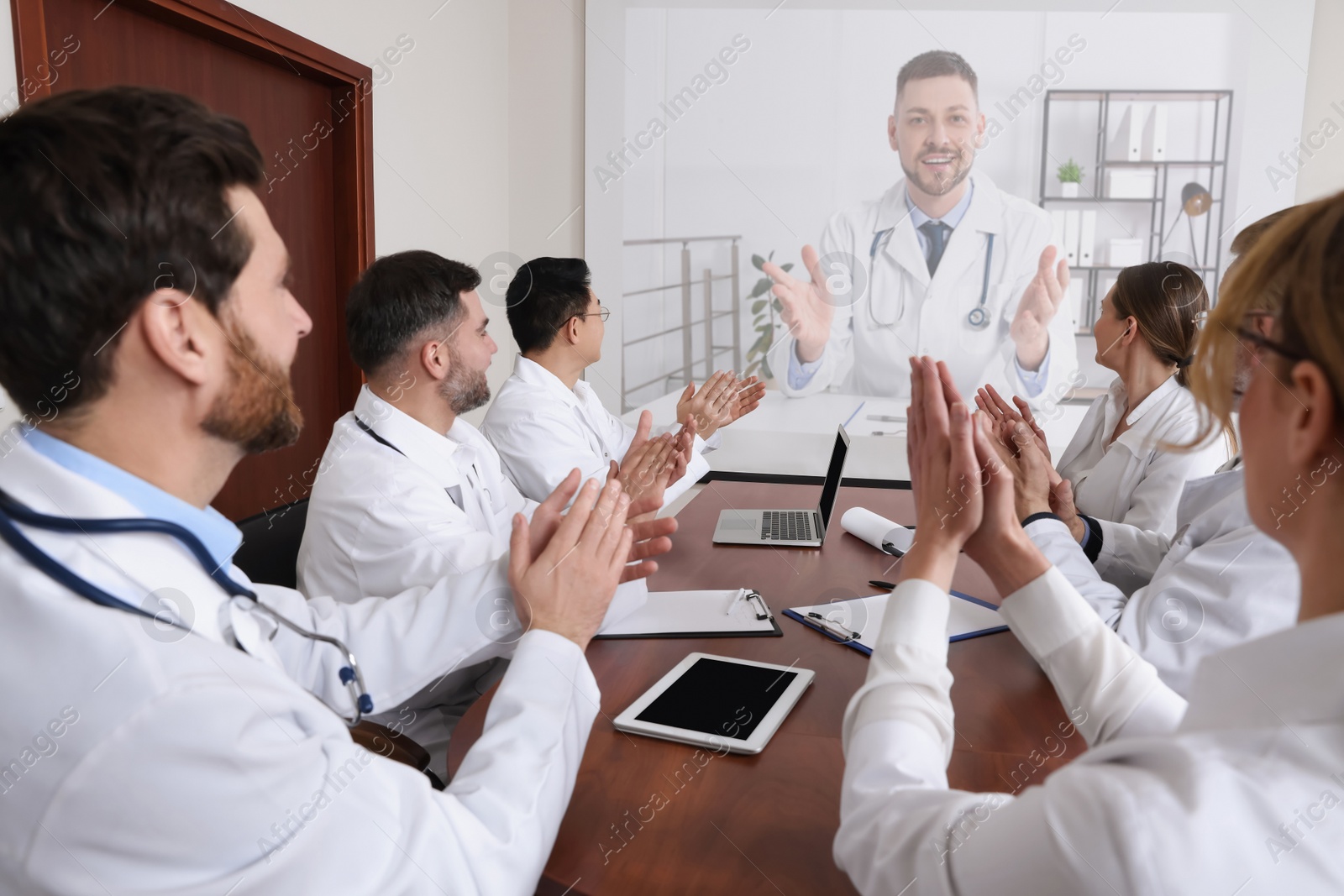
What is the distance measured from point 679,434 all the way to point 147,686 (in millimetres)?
1451

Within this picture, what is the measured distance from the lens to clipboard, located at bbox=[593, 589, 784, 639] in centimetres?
150

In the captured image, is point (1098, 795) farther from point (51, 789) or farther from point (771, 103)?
point (771, 103)

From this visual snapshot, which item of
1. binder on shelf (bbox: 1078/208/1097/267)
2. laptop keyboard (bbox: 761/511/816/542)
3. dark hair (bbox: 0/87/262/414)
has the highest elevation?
binder on shelf (bbox: 1078/208/1097/267)

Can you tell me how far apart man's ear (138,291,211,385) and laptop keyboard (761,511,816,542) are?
4.85 feet

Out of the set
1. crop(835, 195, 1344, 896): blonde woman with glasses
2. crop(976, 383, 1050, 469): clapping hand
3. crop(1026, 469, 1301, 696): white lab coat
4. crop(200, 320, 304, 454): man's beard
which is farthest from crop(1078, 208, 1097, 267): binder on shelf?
crop(200, 320, 304, 454): man's beard

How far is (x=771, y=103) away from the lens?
13.6 feet

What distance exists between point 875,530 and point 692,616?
0.73 m

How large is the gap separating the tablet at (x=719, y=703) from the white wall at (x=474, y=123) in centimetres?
273

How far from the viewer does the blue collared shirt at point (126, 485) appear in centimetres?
80

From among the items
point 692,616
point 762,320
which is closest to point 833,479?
point 692,616

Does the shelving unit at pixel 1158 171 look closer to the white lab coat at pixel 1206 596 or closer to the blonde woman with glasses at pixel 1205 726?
the white lab coat at pixel 1206 596

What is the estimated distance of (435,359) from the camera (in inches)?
77.5

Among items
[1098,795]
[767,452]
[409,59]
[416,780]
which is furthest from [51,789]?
[767,452]

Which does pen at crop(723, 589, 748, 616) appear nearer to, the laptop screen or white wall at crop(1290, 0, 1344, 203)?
the laptop screen
